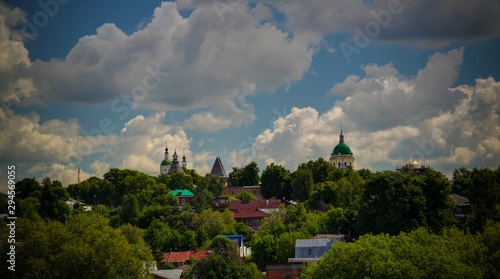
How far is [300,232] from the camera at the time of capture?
169ft

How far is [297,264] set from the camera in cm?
3928

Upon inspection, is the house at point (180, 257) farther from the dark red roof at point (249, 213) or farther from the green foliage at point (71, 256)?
the dark red roof at point (249, 213)

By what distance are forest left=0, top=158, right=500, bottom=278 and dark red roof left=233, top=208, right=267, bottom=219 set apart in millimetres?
4778

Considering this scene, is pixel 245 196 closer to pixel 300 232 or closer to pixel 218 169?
pixel 218 169

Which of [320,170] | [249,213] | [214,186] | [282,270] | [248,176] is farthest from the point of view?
[248,176]

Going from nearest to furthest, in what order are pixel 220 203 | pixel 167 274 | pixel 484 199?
pixel 167 274 < pixel 484 199 < pixel 220 203

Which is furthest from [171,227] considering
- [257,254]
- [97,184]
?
[97,184]

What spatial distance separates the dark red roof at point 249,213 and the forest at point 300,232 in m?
4.78

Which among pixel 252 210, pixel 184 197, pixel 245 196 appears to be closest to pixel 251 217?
pixel 252 210

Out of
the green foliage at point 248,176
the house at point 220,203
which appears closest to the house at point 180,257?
the house at point 220,203

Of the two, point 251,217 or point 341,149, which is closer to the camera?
point 251,217

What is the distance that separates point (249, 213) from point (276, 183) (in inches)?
762

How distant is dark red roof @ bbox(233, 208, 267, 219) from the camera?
7625cm

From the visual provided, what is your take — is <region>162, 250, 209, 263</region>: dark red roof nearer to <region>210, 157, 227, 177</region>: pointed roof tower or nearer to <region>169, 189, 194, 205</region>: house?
<region>169, 189, 194, 205</region>: house
